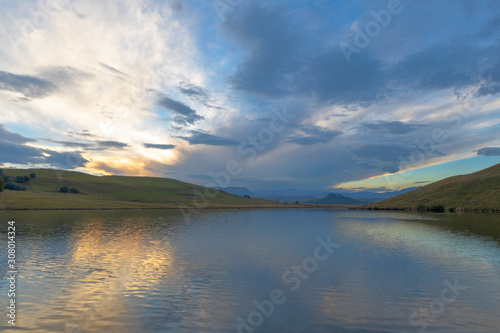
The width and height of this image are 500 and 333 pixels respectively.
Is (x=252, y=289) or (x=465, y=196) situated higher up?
(x=465, y=196)

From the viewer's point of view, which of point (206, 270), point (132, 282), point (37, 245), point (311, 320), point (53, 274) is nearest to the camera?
point (311, 320)

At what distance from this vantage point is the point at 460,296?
23.6 metres

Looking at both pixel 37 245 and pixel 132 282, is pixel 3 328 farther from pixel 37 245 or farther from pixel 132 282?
pixel 37 245

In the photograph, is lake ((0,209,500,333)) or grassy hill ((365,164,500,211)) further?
grassy hill ((365,164,500,211))

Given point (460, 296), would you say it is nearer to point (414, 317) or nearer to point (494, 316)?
point (494, 316)

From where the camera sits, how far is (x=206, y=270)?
31406 mm

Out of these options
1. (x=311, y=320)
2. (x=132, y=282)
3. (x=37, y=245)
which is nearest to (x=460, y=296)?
(x=311, y=320)

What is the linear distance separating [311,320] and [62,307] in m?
17.4

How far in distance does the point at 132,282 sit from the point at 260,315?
13851 mm

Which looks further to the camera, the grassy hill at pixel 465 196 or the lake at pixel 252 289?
the grassy hill at pixel 465 196

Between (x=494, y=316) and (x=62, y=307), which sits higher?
(x=62, y=307)

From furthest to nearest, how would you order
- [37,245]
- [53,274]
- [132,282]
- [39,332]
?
[37,245], [53,274], [132,282], [39,332]

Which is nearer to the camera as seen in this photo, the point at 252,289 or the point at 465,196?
the point at 252,289

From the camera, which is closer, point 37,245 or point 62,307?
point 62,307
